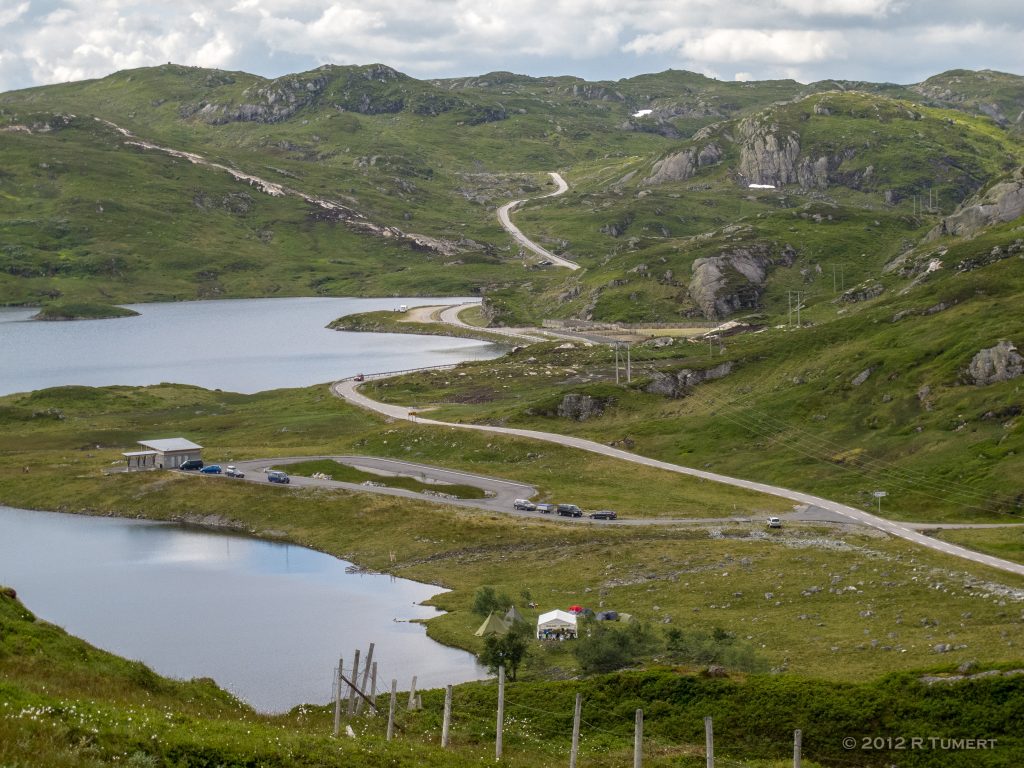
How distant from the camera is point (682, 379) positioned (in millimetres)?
174000

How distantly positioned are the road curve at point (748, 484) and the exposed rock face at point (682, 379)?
23535 mm

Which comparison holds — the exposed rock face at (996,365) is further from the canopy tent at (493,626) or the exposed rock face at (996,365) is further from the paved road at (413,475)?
the canopy tent at (493,626)

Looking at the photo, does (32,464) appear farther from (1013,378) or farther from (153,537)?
(1013,378)

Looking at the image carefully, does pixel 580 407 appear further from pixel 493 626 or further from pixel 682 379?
pixel 493 626

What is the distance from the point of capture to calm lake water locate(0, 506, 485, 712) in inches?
3078

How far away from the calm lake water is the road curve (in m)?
41.7

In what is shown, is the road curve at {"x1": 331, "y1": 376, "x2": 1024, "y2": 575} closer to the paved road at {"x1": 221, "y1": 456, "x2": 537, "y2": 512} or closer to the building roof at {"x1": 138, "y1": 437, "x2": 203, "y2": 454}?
the paved road at {"x1": 221, "y1": 456, "x2": 537, "y2": 512}

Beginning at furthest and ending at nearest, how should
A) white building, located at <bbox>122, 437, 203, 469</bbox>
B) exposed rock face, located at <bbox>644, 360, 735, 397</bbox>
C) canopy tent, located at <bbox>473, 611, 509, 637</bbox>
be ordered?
1. exposed rock face, located at <bbox>644, 360, 735, 397</bbox>
2. white building, located at <bbox>122, 437, 203, 469</bbox>
3. canopy tent, located at <bbox>473, 611, 509, 637</bbox>

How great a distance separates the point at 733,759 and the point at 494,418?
12740 centimetres

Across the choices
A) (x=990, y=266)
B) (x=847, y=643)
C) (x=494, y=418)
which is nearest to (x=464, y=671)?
(x=847, y=643)

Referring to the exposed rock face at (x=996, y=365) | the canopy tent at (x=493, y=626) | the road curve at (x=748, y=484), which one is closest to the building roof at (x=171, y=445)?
the road curve at (x=748, y=484)

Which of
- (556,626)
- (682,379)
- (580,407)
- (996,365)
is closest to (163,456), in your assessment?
(580,407)

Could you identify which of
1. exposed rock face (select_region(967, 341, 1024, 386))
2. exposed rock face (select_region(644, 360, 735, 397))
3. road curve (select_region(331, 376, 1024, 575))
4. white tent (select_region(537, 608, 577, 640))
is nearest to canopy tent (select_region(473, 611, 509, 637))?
white tent (select_region(537, 608, 577, 640))

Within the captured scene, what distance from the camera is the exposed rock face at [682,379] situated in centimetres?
17175
